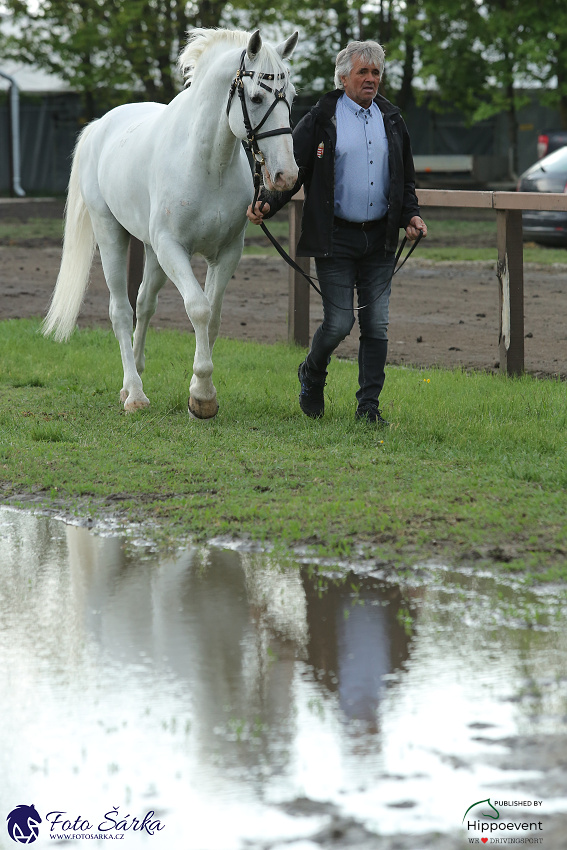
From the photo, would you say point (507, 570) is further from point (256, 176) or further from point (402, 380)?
point (402, 380)

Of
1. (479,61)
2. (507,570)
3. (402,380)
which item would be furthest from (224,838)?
(479,61)

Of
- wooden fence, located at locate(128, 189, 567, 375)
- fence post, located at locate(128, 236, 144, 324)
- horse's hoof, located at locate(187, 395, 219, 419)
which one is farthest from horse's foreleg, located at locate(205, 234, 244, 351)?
fence post, located at locate(128, 236, 144, 324)

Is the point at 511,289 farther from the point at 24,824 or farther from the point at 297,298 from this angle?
the point at 24,824

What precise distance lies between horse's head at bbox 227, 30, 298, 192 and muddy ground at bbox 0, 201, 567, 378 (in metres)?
3.53

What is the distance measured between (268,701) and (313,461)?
9.23ft

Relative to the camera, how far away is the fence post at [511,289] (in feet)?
27.8

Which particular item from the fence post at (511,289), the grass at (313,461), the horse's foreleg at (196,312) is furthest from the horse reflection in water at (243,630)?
the fence post at (511,289)

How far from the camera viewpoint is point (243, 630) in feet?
12.5

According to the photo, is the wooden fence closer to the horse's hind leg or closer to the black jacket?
the horse's hind leg

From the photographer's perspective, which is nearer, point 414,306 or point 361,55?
point 361,55

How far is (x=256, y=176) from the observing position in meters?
6.42

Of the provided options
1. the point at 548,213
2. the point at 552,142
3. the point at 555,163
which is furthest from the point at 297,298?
the point at 552,142

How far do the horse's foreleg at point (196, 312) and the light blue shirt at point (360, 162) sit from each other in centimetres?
96

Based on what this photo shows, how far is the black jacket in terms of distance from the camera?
652 cm
